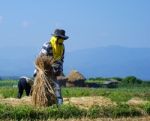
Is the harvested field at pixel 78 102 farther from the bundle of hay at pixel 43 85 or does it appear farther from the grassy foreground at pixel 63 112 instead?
the grassy foreground at pixel 63 112

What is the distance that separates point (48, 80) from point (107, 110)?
1.78 meters

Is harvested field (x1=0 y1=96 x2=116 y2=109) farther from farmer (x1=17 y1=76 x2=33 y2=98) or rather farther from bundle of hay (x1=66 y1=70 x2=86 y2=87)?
bundle of hay (x1=66 y1=70 x2=86 y2=87)

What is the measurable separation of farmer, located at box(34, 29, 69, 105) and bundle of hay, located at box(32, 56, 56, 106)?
0.41ft

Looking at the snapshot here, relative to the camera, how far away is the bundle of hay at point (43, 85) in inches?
531

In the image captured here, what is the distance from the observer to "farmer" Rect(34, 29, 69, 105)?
13.5m

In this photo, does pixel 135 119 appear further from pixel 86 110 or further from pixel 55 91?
pixel 55 91

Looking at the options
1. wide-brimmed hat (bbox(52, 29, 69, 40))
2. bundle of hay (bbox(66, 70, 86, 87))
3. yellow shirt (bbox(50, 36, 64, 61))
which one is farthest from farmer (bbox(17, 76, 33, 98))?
bundle of hay (bbox(66, 70, 86, 87))

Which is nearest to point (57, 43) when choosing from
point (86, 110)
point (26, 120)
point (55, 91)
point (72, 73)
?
point (55, 91)

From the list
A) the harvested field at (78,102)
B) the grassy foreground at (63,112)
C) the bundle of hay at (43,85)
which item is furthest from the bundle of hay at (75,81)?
the grassy foreground at (63,112)

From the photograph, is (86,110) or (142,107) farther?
(142,107)

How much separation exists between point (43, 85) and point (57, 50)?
863 millimetres

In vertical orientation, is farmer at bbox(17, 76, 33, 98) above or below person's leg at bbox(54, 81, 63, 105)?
above

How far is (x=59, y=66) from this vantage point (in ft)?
44.7

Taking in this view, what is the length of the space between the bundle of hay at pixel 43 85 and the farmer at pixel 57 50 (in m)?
0.12
